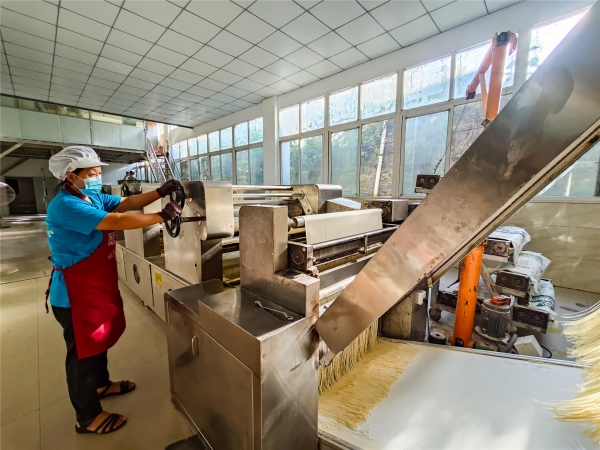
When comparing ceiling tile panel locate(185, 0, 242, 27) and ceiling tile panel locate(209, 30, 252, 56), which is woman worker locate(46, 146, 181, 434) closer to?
ceiling tile panel locate(185, 0, 242, 27)

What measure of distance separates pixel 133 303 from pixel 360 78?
502cm

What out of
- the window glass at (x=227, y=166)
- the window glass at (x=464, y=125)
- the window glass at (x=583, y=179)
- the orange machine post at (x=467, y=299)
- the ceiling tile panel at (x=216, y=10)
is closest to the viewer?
the orange machine post at (x=467, y=299)

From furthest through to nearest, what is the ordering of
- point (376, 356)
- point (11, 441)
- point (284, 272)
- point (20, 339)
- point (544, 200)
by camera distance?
1. point (544, 200)
2. point (20, 339)
3. point (376, 356)
4. point (11, 441)
5. point (284, 272)

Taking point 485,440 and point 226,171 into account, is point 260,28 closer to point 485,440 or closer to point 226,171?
point 485,440

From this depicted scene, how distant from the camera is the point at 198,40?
3.96 meters

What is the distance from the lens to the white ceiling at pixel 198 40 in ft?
10.8

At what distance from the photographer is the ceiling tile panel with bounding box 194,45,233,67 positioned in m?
4.24

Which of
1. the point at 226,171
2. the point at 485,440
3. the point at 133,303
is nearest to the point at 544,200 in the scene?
the point at 485,440

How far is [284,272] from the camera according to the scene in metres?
1.08

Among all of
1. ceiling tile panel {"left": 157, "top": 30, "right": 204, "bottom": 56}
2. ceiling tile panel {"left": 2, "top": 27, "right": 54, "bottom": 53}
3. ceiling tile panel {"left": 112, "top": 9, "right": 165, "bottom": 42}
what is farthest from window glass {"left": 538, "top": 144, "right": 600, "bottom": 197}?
ceiling tile panel {"left": 2, "top": 27, "right": 54, "bottom": 53}

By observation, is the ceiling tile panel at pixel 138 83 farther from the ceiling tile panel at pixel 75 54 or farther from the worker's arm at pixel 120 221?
the worker's arm at pixel 120 221

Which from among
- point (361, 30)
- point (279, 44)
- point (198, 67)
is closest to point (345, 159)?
point (361, 30)

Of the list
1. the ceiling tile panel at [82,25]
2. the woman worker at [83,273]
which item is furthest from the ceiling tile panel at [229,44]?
the woman worker at [83,273]

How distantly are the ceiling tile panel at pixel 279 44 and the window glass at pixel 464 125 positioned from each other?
2.67 m
